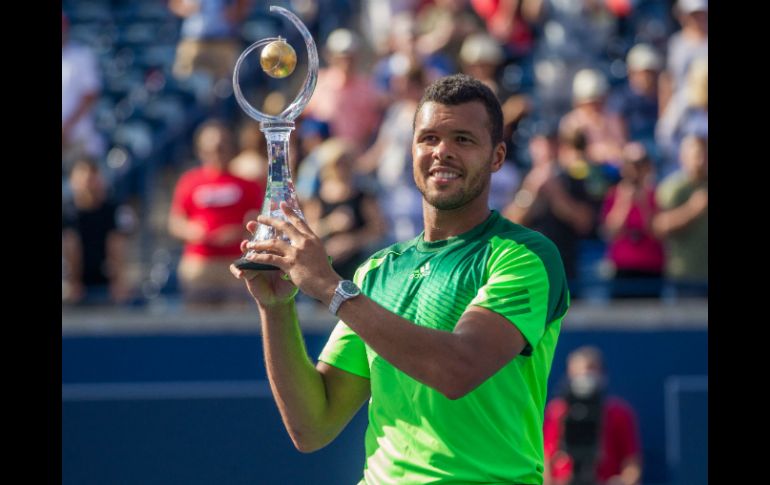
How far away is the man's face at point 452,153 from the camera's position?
13.9ft

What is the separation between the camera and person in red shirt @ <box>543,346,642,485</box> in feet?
29.5

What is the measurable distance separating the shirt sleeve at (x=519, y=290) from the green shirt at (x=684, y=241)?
5.47m

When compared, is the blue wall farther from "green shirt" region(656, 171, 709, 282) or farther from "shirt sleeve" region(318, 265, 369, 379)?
"shirt sleeve" region(318, 265, 369, 379)

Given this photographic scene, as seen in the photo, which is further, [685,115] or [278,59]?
[685,115]

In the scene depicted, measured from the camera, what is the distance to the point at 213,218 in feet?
31.1

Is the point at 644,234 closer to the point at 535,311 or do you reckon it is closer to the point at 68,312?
the point at 68,312

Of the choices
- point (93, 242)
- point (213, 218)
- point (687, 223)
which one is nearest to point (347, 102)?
point (213, 218)

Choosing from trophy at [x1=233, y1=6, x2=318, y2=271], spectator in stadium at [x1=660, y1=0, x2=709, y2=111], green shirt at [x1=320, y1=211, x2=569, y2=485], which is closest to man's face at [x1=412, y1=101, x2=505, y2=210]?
green shirt at [x1=320, y1=211, x2=569, y2=485]

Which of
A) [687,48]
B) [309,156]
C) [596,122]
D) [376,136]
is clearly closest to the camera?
[309,156]

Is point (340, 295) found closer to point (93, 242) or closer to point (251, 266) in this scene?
point (251, 266)

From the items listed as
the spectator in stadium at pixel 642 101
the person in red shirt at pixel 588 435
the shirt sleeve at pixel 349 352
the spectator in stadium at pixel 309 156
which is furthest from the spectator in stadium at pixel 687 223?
the shirt sleeve at pixel 349 352

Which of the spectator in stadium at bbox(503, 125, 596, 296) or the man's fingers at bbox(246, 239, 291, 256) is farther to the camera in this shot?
the spectator in stadium at bbox(503, 125, 596, 296)

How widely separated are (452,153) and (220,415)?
5.28m

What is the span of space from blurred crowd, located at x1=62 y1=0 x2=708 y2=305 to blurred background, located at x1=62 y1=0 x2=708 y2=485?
0.07 feet
